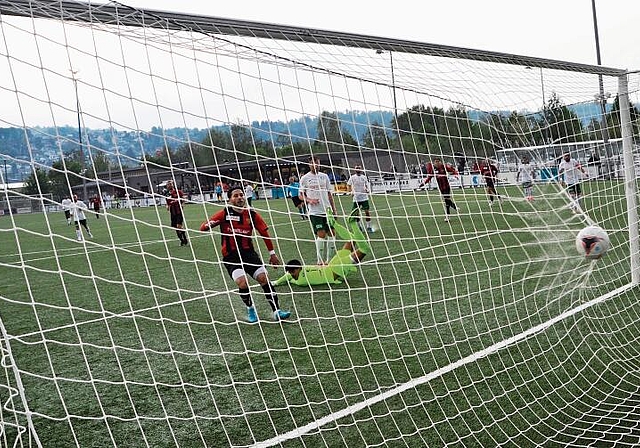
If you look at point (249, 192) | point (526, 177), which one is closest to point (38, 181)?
point (249, 192)

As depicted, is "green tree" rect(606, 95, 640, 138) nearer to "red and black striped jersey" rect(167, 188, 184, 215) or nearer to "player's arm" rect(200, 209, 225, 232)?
"player's arm" rect(200, 209, 225, 232)

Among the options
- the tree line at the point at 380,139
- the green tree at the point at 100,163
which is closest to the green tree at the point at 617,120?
the tree line at the point at 380,139

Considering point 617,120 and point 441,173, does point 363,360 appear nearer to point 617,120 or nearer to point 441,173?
point 441,173

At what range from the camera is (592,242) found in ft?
18.4

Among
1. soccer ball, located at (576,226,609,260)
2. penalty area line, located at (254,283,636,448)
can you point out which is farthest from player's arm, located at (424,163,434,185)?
penalty area line, located at (254,283,636,448)

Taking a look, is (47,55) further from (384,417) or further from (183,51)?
(384,417)

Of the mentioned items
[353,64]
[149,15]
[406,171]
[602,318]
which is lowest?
[602,318]

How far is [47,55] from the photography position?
3.12 m

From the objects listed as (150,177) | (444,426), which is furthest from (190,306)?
(444,426)

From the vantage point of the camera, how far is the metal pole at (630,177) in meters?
6.96

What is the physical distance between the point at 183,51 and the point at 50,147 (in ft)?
3.27

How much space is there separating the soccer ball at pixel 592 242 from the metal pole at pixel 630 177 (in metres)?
1.58

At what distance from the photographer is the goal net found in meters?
3.38

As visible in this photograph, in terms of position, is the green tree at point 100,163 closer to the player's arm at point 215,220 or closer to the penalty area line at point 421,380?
the penalty area line at point 421,380
